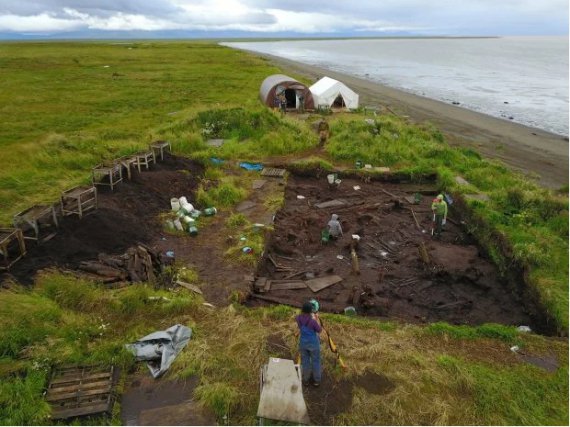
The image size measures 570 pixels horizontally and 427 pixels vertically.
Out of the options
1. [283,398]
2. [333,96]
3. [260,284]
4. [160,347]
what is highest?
[333,96]

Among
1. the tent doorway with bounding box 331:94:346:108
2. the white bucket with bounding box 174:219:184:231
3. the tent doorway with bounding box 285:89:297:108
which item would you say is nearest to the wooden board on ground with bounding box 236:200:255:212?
the white bucket with bounding box 174:219:184:231

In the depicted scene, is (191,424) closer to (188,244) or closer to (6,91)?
(188,244)

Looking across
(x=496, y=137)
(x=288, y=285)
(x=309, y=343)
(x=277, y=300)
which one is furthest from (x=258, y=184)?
(x=496, y=137)

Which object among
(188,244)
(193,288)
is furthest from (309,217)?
(193,288)

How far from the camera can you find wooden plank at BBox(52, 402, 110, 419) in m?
6.01

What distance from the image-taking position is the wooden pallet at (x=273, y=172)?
1725 centimetres

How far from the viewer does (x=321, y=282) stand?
10797mm

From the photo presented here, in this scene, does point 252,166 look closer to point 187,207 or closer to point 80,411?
point 187,207

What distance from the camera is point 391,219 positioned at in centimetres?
1453

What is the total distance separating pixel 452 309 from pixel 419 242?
130 inches

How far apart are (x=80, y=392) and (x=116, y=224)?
586 cm

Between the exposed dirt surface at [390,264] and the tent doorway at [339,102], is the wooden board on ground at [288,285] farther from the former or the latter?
the tent doorway at [339,102]

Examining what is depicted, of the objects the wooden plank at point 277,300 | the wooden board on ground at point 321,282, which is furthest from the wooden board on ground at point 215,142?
the wooden plank at point 277,300

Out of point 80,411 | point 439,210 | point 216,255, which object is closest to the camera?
point 80,411
